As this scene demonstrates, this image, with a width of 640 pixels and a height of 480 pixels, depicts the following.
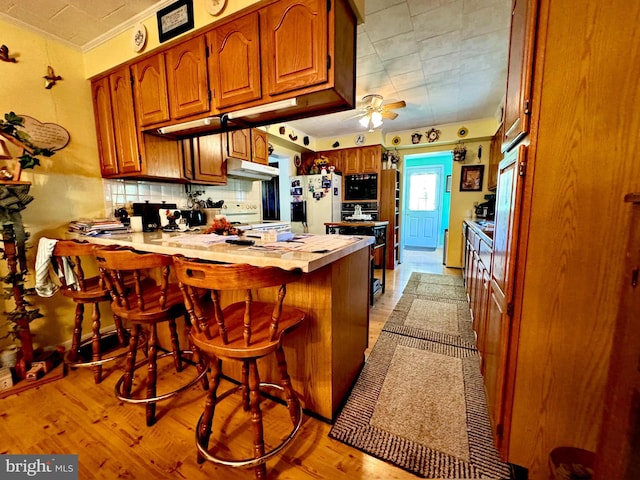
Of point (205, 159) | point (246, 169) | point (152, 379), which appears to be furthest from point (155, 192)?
point (152, 379)

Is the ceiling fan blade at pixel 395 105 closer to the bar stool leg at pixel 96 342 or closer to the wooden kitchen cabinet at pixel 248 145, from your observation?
the wooden kitchen cabinet at pixel 248 145

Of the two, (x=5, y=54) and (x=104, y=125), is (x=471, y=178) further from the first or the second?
(x=5, y=54)

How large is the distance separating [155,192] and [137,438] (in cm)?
216

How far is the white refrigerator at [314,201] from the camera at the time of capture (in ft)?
15.8

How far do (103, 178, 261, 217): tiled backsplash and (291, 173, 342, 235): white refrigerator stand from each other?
1.53 meters

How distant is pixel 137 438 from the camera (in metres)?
1.29

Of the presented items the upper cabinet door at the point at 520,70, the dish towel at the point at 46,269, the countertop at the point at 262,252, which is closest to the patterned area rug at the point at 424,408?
the countertop at the point at 262,252

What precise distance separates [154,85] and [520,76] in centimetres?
227

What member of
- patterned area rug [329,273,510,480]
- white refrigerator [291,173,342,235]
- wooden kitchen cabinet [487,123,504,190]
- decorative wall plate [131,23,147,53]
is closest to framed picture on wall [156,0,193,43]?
decorative wall plate [131,23,147,53]

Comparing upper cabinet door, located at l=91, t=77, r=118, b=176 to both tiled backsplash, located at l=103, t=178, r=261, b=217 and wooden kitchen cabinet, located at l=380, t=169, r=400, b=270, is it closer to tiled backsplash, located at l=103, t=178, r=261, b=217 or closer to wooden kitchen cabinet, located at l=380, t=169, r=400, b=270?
tiled backsplash, located at l=103, t=178, r=261, b=217

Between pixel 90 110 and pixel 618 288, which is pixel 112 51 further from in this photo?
pixel 618 288

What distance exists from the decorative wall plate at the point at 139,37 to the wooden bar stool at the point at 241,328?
1.83 m

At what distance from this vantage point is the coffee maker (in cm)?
421

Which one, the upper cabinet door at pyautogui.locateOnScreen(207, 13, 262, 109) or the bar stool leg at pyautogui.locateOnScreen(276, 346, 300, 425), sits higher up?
the upper cabinet door at pyautogui.locateOnScreen(207, 13, 262, 109)
